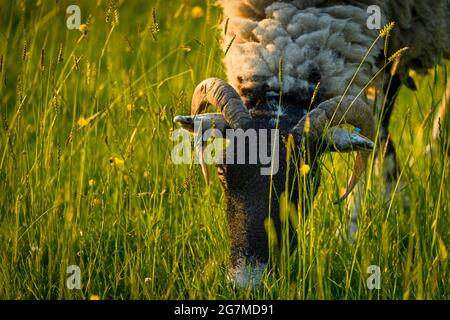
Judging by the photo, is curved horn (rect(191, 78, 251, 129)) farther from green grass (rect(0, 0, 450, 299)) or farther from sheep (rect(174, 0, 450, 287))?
green grass (rect(0, 0, 450, 299))

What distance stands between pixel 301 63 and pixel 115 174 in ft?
4.24

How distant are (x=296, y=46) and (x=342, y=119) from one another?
507 mm

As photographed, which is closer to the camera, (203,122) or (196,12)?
(203,122)

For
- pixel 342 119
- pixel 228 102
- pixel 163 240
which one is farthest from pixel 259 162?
pixel 163 240

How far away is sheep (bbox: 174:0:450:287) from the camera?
3.82m

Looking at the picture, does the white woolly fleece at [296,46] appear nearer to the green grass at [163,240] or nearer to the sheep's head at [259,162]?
the sheep's head at [259,162]

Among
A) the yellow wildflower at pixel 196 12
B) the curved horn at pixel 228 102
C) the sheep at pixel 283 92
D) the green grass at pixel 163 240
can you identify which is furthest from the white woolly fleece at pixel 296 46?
the yellow wildflower at pixel 196 12

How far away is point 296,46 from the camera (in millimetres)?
4145

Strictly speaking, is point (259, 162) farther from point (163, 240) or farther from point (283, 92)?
point (163, 240)

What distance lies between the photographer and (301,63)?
4.14 meters

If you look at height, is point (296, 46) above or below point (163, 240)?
above
